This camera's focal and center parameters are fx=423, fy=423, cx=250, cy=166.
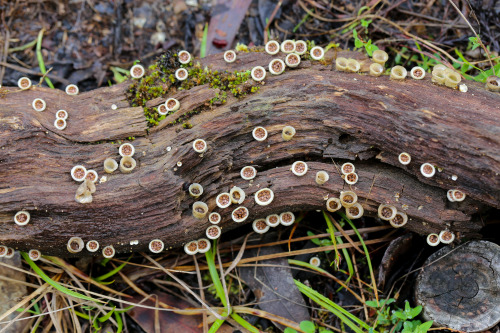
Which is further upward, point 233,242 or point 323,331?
point 233,242

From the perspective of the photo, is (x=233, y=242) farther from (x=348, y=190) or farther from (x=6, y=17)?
(x=6, y=17)

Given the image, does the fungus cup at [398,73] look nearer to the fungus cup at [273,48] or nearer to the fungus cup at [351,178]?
the fungus cup at [351,178]

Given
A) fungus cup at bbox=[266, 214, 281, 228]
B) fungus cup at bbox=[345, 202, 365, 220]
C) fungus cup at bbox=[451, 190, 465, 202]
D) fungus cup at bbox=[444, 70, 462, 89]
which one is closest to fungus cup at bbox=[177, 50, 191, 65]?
fungus cup at bbox=[266, 214, 281, 228]

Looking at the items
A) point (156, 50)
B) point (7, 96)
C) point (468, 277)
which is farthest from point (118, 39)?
point (468, 277)

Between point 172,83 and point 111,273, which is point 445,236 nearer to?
point 172,83

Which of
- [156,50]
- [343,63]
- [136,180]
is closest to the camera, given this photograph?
[136,180]

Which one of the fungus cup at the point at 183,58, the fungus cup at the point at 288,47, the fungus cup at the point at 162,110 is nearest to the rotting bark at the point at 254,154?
the fungus cup at the point at 162,110

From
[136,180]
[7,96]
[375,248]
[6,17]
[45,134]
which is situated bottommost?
[375,248]

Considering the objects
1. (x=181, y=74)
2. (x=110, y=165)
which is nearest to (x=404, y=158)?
(x=181, y=74)
